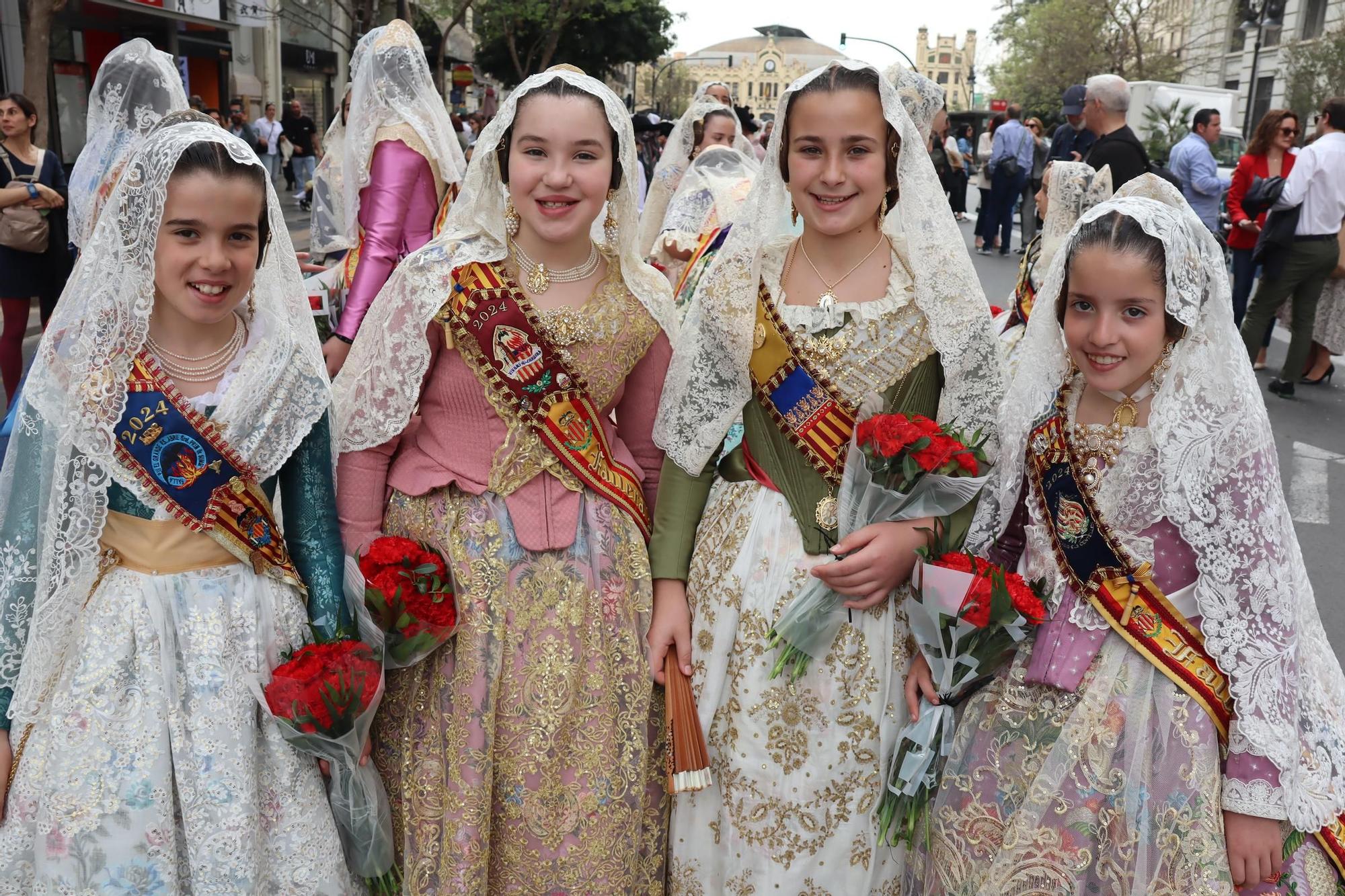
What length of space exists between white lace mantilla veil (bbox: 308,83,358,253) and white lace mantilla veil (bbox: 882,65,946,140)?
3.06 meters

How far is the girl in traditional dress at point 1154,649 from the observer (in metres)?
1.96

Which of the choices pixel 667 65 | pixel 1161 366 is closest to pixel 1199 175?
pixel 1161 366

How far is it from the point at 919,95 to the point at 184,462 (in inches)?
70.8

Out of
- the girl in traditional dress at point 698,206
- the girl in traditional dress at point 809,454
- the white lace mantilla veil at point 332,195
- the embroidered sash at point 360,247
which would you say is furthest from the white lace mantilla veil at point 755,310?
the girl in traditional dress at point 698,206

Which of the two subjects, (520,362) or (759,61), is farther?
(759,61)

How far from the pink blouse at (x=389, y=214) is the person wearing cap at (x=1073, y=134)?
6676mm

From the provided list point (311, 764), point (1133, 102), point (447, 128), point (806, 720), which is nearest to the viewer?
point (311, 764)

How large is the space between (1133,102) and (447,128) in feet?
68.0

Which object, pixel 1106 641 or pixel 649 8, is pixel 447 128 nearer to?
pixel 1106 641

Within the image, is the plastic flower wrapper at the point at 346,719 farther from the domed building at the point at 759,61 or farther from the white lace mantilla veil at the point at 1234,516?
the domed building at the point at 759,61

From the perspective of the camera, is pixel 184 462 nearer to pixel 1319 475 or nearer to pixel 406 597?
pixel 406 597

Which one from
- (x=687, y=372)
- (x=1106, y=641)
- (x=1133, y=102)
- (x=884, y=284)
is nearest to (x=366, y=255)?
(x=687, y=372)

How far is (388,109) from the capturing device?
4.51 metres

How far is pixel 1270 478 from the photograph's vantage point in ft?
6.61
